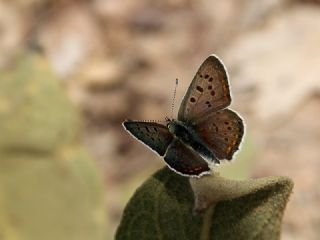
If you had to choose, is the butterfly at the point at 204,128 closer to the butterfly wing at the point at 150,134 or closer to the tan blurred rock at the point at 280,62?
the butterfly wing at the point at 150,134

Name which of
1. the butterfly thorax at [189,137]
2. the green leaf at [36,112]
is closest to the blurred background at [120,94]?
the green leaf at [36,112]

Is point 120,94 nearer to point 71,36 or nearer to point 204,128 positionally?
point 71,36

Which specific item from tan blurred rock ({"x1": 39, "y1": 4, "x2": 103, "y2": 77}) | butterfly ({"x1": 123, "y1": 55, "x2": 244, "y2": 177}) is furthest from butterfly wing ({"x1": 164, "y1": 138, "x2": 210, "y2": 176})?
tan blurred rock ({"x1": 39, "y1": 4, "x2": 103, "y2": 77})

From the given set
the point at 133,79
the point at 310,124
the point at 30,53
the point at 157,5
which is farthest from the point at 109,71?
the point at 30,53

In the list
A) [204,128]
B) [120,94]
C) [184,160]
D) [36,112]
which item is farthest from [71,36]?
[184,160]

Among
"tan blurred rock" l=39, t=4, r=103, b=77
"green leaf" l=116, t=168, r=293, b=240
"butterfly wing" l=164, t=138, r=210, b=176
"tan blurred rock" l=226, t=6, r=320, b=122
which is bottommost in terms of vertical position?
"green leaf" l=116, t=168, r=293, b=240

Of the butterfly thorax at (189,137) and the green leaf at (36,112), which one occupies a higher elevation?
the green leaf at (36,112)

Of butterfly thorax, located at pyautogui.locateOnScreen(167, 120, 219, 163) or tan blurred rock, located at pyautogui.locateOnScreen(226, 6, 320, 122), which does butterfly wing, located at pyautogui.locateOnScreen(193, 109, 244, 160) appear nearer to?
butterfly thorax, located at pyautogui.locateOnScreen(167, 120, 219, 163)
